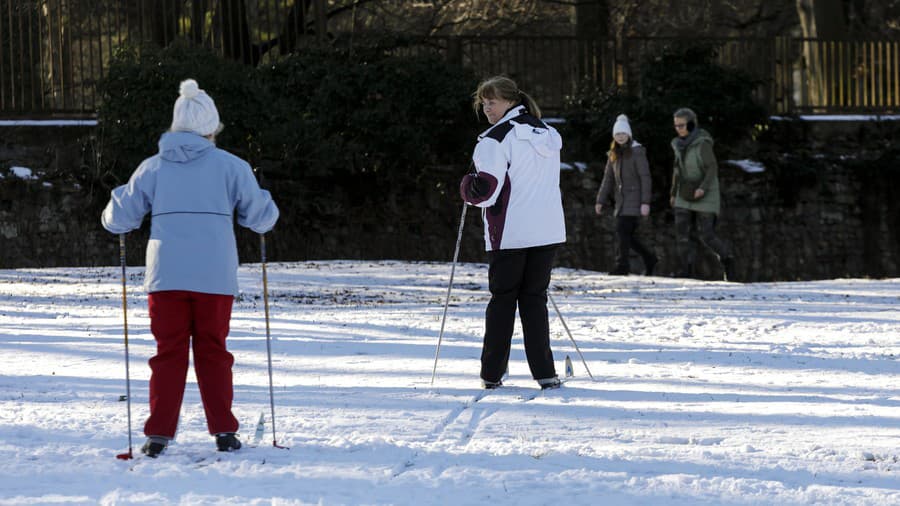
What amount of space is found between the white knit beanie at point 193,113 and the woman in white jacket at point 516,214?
5.22 feet

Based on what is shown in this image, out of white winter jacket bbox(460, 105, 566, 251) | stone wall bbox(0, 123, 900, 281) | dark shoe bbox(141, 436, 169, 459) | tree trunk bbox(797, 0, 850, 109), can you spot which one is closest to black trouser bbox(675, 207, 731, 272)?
stone wall bbox(0, 123, 900, 281)

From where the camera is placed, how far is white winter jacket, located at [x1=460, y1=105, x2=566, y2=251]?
259 inches

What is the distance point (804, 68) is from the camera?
21.0 m

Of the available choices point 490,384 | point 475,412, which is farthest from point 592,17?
point 475,412

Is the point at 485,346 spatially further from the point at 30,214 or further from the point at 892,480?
the point at 30,214

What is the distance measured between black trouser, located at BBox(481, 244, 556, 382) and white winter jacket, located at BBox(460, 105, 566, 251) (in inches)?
3.7

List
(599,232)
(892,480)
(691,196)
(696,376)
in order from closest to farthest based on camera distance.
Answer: (892,480) < (696,376) < (691,196) < (599,232)

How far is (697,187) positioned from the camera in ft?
46.6

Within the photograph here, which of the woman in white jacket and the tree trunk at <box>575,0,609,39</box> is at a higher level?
the tree trunk at <box>575,0,609,39</box>

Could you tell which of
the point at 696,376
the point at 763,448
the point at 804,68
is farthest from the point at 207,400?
the point at 804,68

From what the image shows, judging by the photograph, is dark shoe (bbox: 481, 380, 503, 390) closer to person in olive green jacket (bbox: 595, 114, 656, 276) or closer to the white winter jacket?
the white winter jacket

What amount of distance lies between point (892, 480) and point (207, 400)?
2.49 meters

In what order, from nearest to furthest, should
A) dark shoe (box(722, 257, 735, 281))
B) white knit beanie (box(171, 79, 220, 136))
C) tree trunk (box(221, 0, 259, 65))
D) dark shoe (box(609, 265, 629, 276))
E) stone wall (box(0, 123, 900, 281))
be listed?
white knit beanie (box(171, 79, 220, 136))
dark shoe (box(722, 257, 735, 281))
dark shoe (box(609, 265, 629, 276))
stone wall (box(0, 123, 900, 281))
tree trunk (box(221, 0, 259, 65))

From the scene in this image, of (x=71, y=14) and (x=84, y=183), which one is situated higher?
(x=71, y=14)
